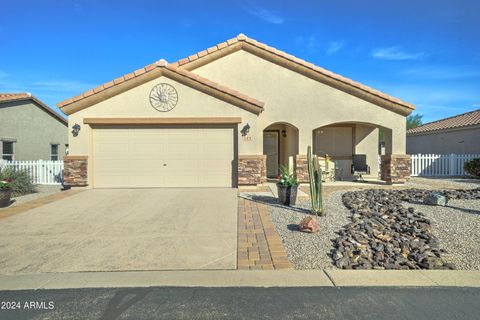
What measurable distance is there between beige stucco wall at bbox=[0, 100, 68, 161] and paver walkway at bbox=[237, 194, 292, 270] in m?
16.2

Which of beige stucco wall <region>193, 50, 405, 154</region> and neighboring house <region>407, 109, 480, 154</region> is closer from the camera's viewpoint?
beige stucco wall <region>193, 50, 405, 154</region>

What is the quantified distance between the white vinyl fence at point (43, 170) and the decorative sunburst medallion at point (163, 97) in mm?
5899

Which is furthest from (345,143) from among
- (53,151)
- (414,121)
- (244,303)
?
(414,121)

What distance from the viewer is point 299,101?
43.2ft

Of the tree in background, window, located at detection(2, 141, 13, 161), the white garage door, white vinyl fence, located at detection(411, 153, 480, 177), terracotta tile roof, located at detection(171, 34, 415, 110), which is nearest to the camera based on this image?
the white garage door

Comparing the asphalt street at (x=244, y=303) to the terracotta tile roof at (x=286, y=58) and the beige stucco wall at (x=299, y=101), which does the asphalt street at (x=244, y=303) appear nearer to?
the beige stucco wall at (x=299, y=101)

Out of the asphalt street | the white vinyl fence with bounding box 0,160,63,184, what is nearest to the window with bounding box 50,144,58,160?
the white vinyl fence with bounding box 0,160,63,184

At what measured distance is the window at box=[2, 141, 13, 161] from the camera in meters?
16.9

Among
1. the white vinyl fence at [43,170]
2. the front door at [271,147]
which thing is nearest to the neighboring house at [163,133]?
the white vinyl fence at [43,170]

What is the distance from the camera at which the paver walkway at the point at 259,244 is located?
4.61 meters

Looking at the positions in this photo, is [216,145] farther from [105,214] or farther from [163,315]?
[163,315]

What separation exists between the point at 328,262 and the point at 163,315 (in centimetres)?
257

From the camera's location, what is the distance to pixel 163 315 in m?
3.26

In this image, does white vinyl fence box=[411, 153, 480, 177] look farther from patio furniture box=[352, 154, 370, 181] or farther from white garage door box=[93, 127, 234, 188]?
white garage door box=[93, 127, 234, 188]
